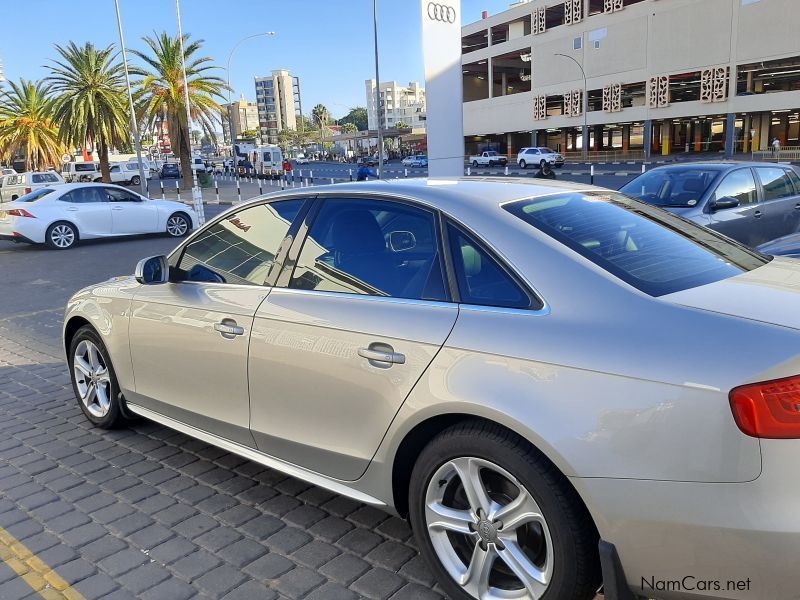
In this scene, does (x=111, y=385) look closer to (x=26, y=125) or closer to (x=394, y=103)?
(x=26, y=125)

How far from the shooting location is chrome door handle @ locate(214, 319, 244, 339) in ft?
10.5

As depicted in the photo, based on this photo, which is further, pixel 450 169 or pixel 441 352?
pixel 450 169

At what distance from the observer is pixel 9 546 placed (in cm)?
318

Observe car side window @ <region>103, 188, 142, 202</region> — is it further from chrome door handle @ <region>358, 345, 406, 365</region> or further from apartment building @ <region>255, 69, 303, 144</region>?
apartment building @ <region>255, 69, 303, 144</region>

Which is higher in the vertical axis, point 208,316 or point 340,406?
point 208,316

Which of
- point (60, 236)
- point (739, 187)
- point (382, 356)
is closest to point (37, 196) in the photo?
point (60, 236)

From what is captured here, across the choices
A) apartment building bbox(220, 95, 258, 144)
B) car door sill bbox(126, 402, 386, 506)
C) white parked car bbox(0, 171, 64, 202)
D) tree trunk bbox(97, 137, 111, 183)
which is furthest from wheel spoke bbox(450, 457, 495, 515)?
apartment building bbox(220, 95, 258, 144)

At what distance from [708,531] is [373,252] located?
5.61 feet

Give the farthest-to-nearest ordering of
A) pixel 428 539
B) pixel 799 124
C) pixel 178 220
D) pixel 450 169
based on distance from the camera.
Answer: pixel 799 124
pixel 178 220
pixel 450 169
pixel 428 539

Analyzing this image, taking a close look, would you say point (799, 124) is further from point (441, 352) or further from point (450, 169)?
point (441, 352)

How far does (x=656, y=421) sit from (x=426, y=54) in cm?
1101

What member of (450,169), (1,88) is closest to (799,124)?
(450,169)

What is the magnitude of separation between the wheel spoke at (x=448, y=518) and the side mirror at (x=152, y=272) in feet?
6.94

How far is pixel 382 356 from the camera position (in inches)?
101
